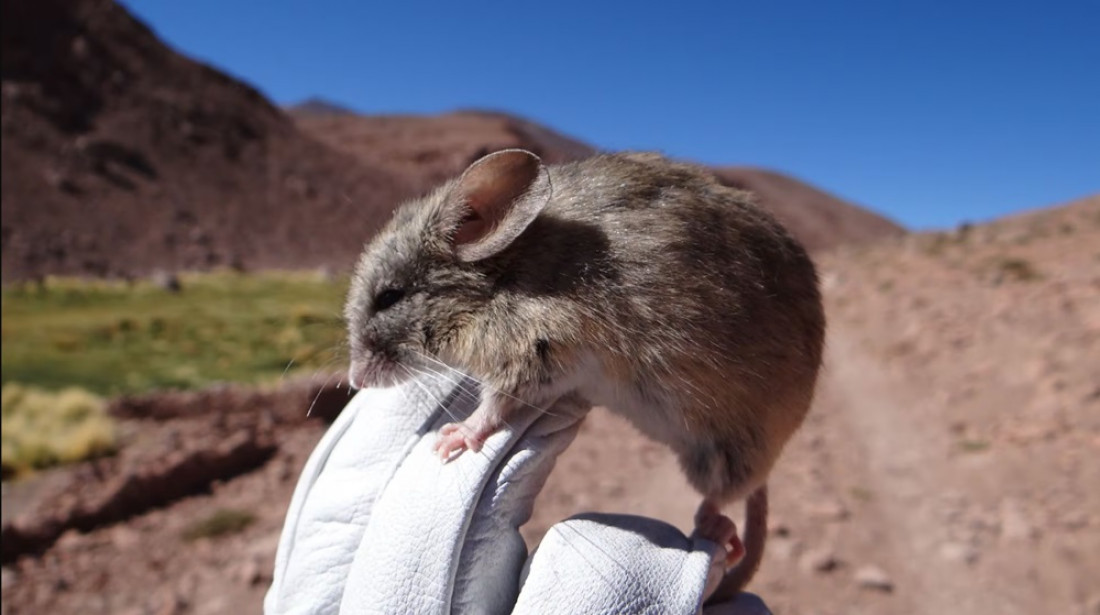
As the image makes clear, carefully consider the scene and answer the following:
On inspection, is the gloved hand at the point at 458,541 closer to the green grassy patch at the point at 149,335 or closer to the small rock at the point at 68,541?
→ the green grassy patch at the point at 149,335

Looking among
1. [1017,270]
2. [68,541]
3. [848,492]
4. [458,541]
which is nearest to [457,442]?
[458,541]

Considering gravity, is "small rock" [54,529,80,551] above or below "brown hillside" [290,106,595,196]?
below

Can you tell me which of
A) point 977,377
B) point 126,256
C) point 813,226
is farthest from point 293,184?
point 813,226

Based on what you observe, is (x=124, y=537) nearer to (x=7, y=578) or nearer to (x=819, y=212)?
(x=7, y=578)

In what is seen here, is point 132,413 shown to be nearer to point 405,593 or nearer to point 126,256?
point 126,256

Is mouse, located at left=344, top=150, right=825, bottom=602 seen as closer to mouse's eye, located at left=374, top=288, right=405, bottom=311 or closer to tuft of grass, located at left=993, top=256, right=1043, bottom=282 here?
mouse's eye, located at left=374, top=288, right=405, bottom=311

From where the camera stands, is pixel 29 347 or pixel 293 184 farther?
pixel 293 184

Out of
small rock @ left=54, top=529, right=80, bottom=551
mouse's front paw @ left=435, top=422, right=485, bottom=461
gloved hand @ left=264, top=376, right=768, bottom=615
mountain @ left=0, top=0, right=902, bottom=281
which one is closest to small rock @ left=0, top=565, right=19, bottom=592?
small rock @ left=54, top=529, right=80, bottom=551
